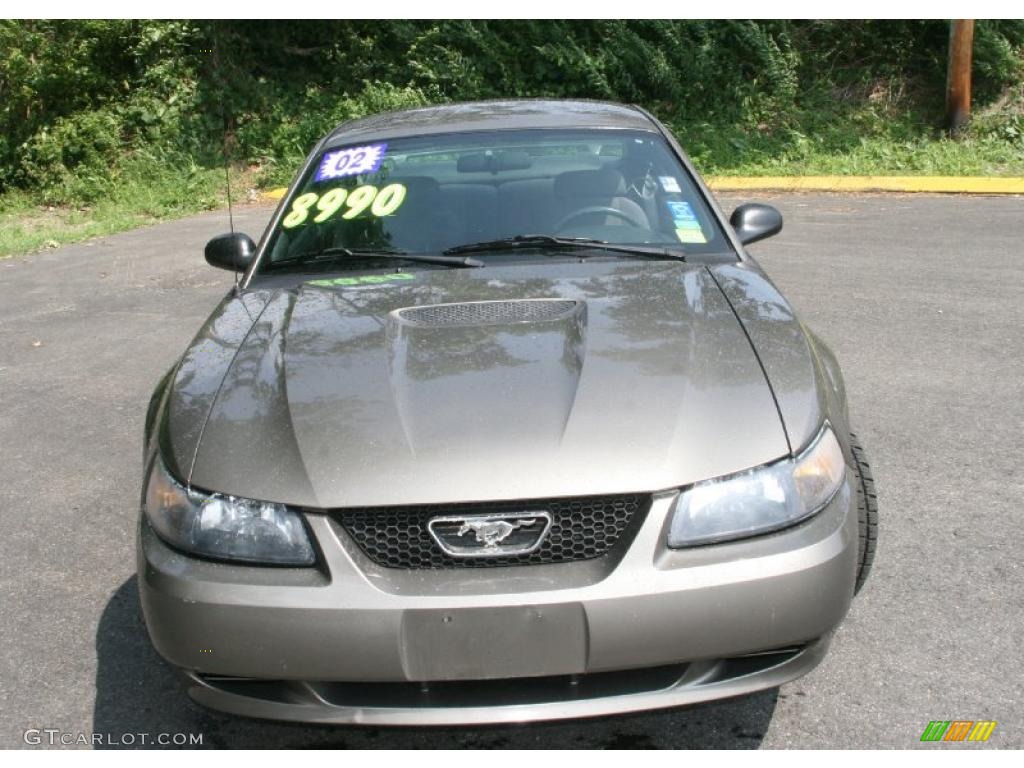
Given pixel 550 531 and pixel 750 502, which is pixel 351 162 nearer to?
pixel 550 531

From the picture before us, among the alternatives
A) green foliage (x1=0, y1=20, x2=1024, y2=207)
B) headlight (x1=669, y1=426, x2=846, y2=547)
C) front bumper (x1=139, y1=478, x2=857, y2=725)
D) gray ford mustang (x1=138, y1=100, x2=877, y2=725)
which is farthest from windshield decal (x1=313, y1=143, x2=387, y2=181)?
green foliage (x1=0, y1=20, x2=1024, y2=207)

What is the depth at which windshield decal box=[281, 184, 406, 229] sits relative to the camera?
156 inches

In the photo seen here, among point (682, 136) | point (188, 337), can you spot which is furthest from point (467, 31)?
point (188, 337)

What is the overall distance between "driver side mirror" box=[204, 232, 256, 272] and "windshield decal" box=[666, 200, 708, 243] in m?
1.47

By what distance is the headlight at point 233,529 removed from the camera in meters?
2.46

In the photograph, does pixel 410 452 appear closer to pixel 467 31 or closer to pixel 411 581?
pixel 411 581

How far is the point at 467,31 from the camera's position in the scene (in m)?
16.6

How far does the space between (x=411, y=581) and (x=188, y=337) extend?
5164mm

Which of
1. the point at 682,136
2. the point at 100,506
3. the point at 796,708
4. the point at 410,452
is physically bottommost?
the point at 682,136

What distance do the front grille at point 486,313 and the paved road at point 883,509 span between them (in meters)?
1.07

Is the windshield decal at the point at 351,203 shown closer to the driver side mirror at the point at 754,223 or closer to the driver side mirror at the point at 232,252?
the driver side mirror at the point at 232,252

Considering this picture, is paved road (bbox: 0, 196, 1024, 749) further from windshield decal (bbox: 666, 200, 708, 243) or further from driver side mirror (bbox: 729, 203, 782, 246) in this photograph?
windshield decal (bbox: 666, 200, 708, 243)

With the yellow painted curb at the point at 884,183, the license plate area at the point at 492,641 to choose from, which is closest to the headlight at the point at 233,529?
the license plate area at the point at 492,641

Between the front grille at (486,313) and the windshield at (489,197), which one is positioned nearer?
the front grille at (486,313)
